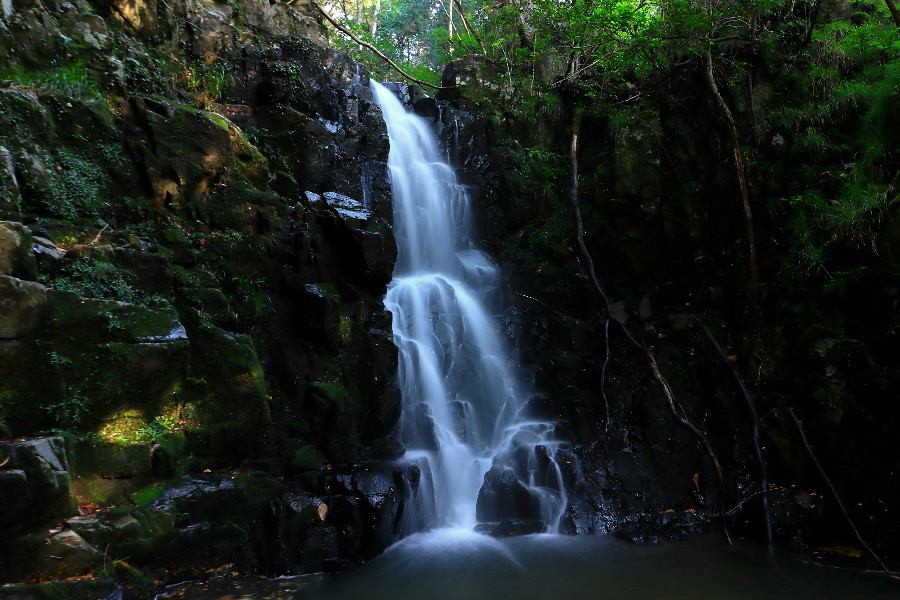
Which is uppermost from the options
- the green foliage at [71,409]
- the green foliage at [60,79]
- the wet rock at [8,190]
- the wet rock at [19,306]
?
the green foliage at [60,79]

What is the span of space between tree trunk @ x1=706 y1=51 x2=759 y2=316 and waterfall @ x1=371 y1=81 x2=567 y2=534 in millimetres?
3815

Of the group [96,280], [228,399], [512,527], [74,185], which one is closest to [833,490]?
[512,527]

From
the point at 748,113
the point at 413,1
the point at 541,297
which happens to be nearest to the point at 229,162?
the point at 541,297

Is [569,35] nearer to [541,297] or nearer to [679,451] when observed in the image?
[541,297]

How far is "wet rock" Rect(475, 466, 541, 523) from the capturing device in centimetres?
777

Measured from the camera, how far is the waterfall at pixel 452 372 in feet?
25.7

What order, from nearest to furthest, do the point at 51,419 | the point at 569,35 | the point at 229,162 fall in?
1. the point at 51,419
2. the point at 229,162
3. the point at 569,35

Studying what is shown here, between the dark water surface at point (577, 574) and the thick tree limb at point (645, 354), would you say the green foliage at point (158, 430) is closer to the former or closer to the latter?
the dark water surface at point (577, 574)

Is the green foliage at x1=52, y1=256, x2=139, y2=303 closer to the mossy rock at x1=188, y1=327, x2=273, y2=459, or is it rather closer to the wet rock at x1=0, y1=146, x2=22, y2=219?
the wet rock at x1=0, y1=146, x2=22, y2=219

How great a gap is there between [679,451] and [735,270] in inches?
120

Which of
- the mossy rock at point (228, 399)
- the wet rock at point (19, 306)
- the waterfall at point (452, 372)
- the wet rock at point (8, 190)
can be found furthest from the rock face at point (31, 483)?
the waterfall at point (452, 372)

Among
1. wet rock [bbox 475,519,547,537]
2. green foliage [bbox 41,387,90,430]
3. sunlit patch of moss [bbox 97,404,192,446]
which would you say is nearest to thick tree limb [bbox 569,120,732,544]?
wet rock [bbox 475,519,547,537]

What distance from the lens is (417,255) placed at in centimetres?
1101

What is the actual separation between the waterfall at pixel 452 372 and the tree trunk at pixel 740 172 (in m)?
3.81
